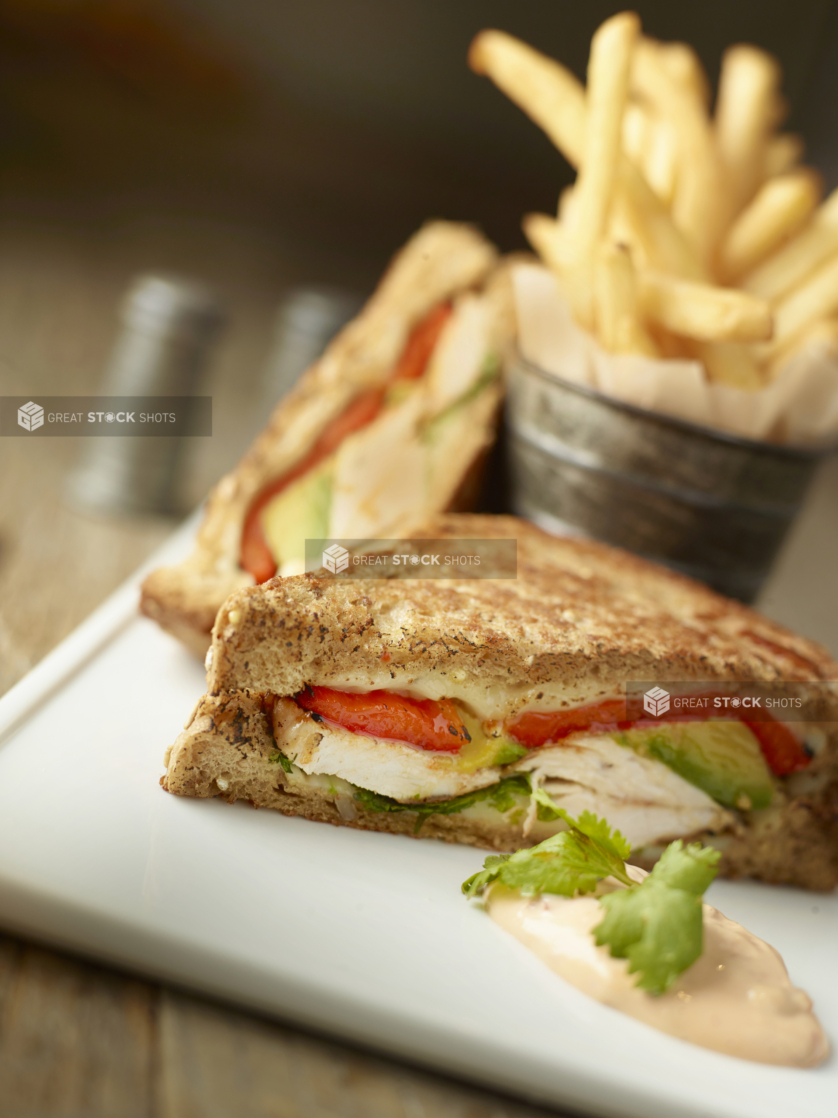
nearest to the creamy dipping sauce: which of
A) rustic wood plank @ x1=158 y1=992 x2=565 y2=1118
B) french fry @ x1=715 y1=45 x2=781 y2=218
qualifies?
rustic wood plank @ x1=158 y1=992 x2=565 y2=1118

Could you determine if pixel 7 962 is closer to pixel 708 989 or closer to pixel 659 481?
pixel 708 989

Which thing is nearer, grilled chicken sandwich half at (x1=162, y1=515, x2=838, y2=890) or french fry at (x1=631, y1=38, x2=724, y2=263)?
grilled chicken sandwich half at (x1=162, y1=515, x2=838, y2=890)

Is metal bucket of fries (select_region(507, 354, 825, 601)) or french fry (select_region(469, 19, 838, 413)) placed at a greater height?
french fry (select_region(469, 19, 838, 413))

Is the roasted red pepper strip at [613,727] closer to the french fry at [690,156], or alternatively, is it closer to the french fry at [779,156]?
the french fry at [690,156]

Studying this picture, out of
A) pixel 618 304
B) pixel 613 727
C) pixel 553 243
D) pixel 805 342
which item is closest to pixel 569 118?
pixel 553 243

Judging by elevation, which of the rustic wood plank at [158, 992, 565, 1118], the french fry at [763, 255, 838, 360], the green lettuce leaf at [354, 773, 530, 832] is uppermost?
the french fry at [763, 255, 838, 360]

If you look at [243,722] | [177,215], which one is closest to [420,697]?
[243,722]

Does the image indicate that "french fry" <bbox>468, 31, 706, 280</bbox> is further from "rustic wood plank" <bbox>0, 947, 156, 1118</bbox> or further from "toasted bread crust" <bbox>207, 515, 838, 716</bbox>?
"rustic wood plank" <bbox>0, 947, 156, 1118</bbox>

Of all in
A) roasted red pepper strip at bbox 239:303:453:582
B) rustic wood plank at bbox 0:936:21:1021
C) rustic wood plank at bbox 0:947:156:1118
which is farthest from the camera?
roasted red pepper strip at bbox 239:303:453:582
